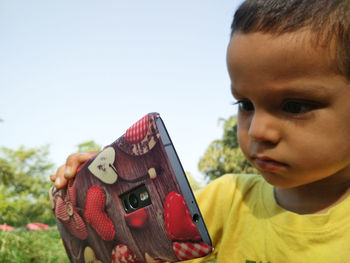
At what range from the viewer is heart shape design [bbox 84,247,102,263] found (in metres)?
1.40

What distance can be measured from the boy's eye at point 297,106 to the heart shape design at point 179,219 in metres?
0.35

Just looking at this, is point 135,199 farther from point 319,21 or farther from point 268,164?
point 319,21

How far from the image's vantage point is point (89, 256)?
1.42m

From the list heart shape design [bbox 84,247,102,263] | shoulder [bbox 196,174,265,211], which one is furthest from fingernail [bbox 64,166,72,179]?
shoulder [bbox 196,174,265,211]

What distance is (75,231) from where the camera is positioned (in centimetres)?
146

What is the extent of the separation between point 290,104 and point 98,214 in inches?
28.4

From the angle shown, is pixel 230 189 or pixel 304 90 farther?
pixel 230 189

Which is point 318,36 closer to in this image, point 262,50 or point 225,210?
point 262,50

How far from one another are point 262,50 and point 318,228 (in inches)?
21.3

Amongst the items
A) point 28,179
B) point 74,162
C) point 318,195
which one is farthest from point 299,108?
point 28,179

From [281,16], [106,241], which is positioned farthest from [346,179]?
[106,241]

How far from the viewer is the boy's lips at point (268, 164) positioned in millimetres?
→ 1029

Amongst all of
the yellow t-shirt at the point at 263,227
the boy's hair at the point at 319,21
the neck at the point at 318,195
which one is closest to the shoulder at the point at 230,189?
the yellow t-shirt at the point at 263,227

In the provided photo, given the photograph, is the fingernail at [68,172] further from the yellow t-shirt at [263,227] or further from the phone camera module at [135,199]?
the yellow t-shirt at [263,227]
